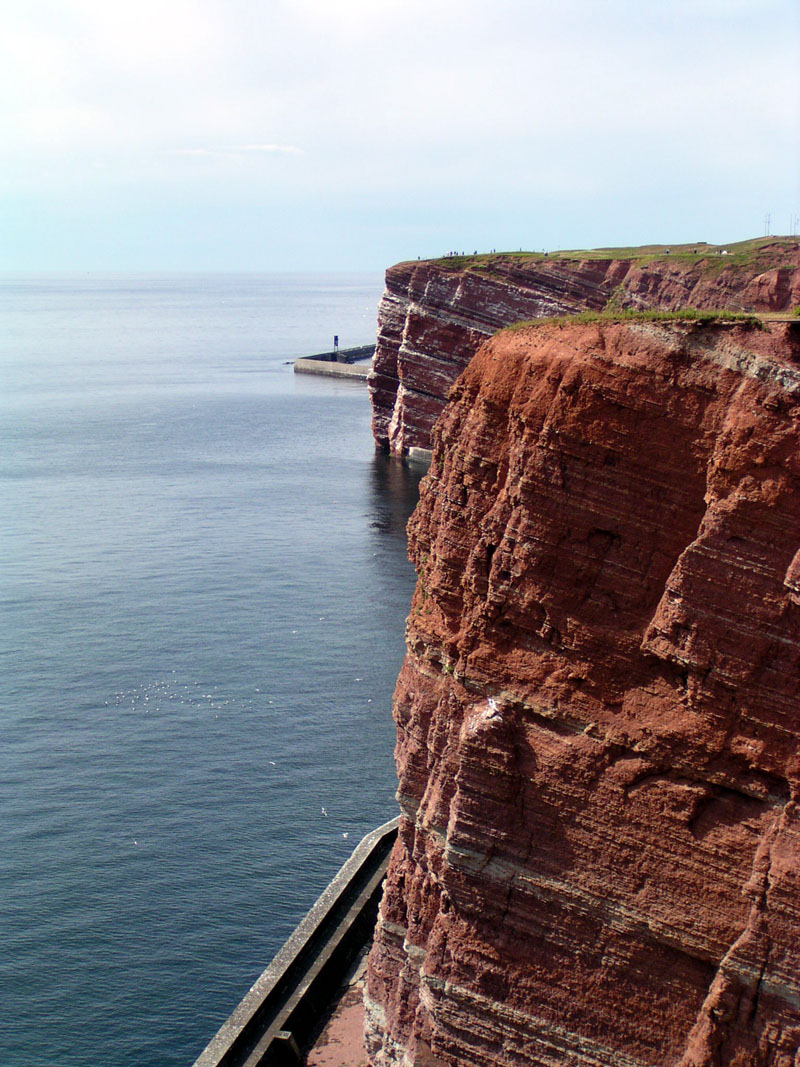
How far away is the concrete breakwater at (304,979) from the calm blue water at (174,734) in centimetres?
284

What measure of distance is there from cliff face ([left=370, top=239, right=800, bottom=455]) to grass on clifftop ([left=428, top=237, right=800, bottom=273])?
179 millimetres

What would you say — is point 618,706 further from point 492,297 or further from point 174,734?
point 492,297

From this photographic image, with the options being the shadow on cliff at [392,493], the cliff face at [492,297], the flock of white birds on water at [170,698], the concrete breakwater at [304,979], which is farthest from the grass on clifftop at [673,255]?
the concrete breakwater at [304,979]

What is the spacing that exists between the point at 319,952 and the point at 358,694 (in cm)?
2573

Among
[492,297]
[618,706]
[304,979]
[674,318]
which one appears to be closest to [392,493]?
[492,297]

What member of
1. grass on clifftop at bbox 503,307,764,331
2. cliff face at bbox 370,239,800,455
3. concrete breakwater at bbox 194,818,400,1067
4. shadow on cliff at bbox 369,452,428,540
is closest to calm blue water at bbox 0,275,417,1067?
shadow on cliff at bbox 369,452,428,540

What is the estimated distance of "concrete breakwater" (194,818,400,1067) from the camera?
35.4 m

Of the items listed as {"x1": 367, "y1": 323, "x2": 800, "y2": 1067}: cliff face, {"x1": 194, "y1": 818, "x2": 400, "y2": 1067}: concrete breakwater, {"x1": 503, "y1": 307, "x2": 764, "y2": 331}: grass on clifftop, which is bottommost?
{"x1": 194, "y1": 818, "x2": 400, "y2": 1067}: concrete breakwater

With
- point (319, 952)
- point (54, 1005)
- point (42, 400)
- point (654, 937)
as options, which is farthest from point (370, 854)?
point (42, 400)

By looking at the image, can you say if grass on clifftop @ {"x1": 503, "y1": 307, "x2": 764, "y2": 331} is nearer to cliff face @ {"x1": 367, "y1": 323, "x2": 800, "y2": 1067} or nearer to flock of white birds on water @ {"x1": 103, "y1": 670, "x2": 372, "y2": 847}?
cliff face @ {"x1": 367, "y1": 323, "x2": 800, "y2": 1067}

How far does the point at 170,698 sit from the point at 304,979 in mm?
28229

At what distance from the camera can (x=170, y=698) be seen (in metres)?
63.9

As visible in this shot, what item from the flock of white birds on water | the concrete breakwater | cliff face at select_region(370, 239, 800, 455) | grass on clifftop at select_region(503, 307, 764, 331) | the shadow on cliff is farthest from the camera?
the shadow on cliff

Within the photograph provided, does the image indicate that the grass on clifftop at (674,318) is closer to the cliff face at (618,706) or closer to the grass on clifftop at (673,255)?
the cliff face at (618,706)
